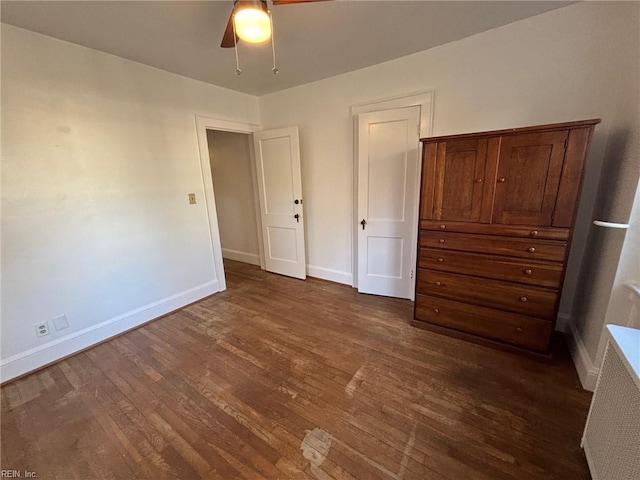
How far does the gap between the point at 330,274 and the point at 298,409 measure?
6.70ft

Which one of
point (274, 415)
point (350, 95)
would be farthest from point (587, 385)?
point (350, 95)

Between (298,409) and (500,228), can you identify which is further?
(500,228)

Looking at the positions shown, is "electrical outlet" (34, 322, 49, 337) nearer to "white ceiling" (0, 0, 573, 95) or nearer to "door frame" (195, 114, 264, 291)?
"door frame" (195, 114, 264, 291)

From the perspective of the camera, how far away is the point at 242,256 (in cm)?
455

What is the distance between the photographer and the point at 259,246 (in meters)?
4.14

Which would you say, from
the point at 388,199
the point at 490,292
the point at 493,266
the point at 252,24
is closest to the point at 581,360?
the point at 490,292

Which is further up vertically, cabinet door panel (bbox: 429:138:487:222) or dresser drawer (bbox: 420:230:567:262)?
cabinet door panel (bbox: 429:138:487:222)

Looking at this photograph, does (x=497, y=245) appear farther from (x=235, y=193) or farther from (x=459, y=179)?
(x=235, y=193)

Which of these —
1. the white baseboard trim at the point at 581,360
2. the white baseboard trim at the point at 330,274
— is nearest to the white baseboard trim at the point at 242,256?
the white baseboard trim at the point at 330,274

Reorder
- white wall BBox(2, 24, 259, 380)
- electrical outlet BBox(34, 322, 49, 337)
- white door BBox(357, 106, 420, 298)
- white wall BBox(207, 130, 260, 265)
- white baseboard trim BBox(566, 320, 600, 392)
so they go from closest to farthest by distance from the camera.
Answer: white baseboard trim BBox(566, 320, 600, 392), white wall BBox(2, 24, 259, 380), electrical outlet BBox(34, 322, 49, 337), white door BBox(357, 106, 420, 298), white wall BBox(207, 130, 260, 265)

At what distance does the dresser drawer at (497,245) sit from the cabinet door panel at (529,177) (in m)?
0.14

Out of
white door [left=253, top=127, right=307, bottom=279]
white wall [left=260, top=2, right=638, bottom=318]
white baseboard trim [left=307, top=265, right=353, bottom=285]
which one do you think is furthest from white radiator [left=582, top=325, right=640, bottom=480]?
white door [left=253, top=127, right=307, bottom=279]

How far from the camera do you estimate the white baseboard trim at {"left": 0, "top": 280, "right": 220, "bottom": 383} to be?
196 centimetres

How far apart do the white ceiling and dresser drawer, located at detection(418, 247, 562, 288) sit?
69.8 inches
